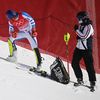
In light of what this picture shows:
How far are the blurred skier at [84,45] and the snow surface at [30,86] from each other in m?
0.13

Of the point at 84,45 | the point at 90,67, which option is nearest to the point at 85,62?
the point at 90,67

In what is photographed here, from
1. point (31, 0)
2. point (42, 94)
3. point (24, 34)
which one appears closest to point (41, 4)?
point (31, 0)

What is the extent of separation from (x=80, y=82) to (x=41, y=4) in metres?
1.84

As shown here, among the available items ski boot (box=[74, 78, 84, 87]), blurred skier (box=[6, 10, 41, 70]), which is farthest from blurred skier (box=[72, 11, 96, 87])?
blurred skier (box=[6, 10, 41, 70])

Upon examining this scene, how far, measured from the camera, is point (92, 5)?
29.8ft

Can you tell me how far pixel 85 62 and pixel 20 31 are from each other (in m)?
1.04

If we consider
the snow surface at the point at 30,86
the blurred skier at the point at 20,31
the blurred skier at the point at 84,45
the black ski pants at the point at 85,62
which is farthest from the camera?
the black ski pants at the point at 85,62

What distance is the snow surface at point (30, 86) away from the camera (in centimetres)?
662

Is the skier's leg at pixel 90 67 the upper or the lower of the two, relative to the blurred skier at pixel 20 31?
lower

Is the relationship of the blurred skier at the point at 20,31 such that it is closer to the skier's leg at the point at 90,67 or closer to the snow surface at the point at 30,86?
the snow surface at the point at 30,86

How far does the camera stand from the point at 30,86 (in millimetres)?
6938

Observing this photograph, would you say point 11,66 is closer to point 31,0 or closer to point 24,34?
point 24,34

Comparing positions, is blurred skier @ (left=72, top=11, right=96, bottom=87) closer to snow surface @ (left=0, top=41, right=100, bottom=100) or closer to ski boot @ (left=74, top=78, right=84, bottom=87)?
ski boot @ (left=74, top=78, right=84, bottom=87)

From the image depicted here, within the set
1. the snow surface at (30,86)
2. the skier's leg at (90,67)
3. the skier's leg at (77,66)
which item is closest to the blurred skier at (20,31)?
the snow surface at (30,86)
